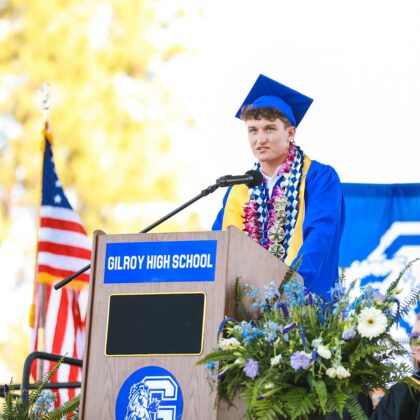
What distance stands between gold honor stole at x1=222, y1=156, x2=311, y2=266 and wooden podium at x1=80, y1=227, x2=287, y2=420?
3.57 feet

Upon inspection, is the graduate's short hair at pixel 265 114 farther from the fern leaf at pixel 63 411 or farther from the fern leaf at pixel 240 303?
the fern leaf at pixel 63 411

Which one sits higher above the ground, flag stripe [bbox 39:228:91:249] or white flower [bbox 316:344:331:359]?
flag stripe [bbox 39:228:91:249]

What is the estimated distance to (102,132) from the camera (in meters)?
16.9

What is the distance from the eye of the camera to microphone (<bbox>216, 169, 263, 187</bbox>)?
539 cm

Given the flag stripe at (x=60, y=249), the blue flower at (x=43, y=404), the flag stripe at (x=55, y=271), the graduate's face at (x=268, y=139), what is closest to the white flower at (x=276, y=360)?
the blue flower at (x=43, y=404)

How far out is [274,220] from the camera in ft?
20.1

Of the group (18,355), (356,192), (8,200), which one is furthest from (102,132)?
(356,192)

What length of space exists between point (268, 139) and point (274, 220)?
0.43 meters

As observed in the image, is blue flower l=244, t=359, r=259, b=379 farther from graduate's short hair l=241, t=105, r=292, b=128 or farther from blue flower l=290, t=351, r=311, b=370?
graduate's short hair l=241, t=105, r=292, b=128

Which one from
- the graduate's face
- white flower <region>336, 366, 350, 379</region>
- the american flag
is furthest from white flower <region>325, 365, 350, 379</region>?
the american flag

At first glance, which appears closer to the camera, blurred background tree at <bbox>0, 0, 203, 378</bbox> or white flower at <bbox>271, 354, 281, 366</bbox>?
white flower at <bbox>271, 354, 281, 366</bbox>

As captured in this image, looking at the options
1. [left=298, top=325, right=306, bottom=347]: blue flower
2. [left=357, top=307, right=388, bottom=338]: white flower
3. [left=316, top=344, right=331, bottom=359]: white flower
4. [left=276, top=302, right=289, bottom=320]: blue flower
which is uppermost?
[left=276, top=302, right=289, bottom=320]: blue flower

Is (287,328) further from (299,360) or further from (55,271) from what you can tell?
(55,271)

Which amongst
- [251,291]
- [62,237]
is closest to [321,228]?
[251,291]
